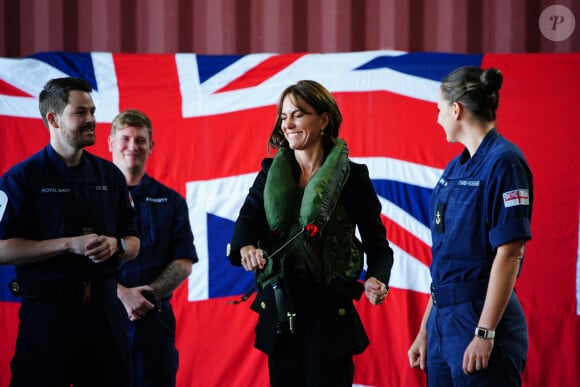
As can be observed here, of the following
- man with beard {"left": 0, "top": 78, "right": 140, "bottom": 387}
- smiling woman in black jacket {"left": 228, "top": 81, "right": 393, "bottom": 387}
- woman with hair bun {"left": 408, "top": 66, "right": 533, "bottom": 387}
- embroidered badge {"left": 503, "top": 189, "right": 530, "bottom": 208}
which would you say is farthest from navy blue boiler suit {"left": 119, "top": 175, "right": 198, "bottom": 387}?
embroidered badge {"left": 503, "top": 189, "right": 530, "bottom": 208}

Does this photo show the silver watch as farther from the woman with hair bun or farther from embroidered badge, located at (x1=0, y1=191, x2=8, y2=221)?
embroidered badge, located at (x1=0, y1=191, x2=8, y2=221)

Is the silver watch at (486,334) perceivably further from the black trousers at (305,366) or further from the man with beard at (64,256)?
the man with beard at (64,256)

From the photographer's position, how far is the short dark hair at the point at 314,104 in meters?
2.39

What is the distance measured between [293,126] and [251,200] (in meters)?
0.29

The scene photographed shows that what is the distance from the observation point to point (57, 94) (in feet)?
9.10

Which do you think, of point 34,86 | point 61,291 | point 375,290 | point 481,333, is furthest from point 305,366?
point 34,86

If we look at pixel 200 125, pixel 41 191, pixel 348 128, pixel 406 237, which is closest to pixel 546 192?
pixel 406 237

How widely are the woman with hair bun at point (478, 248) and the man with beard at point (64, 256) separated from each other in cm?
121

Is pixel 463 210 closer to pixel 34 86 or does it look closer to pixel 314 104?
pixel 314 104

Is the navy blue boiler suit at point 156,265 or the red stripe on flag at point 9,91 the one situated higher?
the red stripe on flag at point 9,91

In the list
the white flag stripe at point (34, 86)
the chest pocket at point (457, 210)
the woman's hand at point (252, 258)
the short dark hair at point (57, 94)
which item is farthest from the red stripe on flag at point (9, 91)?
the chest pocket at point (457, 210)

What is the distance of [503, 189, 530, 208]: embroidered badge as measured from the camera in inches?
83.7

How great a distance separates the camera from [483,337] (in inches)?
82.4

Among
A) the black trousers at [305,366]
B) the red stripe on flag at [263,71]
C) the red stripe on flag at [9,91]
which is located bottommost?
the black trousers at [305,366]
